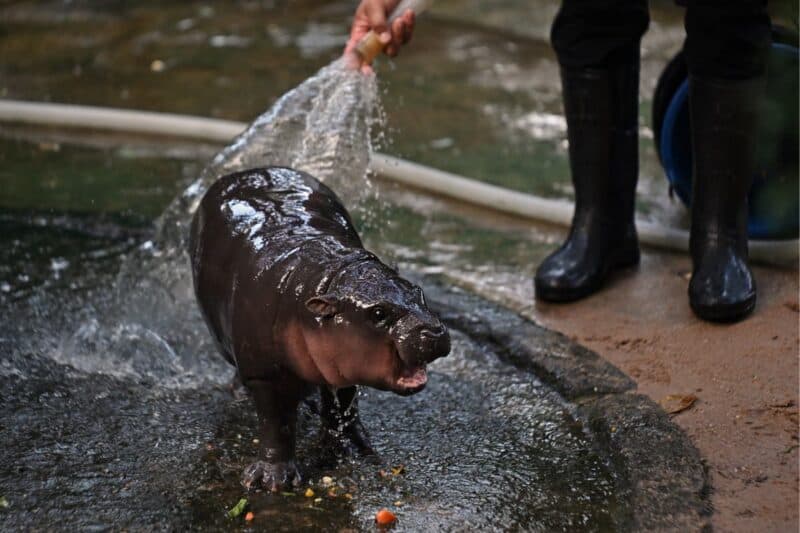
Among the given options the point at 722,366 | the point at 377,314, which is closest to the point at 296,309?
the point at 377,314

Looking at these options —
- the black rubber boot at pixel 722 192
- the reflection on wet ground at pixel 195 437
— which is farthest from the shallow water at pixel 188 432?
the black rubber boot at pixel 722 192

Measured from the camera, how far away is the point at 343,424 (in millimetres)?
2932

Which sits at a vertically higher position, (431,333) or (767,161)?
(431,333)

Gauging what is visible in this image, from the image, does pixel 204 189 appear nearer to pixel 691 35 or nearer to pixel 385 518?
pixel 691 35

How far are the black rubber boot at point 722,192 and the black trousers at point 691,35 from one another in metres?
0.06

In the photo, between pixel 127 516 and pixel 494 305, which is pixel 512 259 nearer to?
pixel 494 305

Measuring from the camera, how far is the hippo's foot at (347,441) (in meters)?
2.95

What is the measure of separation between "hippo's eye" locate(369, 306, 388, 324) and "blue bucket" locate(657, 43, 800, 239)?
1.63 metres

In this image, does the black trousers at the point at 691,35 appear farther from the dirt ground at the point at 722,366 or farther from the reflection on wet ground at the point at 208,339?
the reflection on wet ground at the point at 208,339

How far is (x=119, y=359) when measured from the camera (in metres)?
3.56

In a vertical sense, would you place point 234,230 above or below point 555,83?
above

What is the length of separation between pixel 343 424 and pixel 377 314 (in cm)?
59

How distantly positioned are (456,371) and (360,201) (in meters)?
1.11

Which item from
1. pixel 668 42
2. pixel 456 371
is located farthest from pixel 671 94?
pixel 668 42
